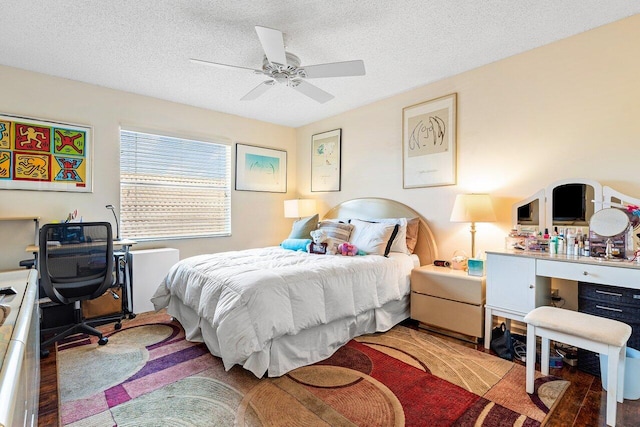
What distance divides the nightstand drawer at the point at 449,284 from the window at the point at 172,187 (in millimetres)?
2764

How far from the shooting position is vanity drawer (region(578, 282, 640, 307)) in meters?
1.96

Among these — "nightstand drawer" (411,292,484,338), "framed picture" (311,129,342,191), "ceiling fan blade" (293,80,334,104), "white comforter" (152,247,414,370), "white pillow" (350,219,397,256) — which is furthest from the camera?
"framed picture" (311,129,342,191)

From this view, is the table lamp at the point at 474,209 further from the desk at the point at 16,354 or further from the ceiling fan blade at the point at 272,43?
the desk at the point at 16,354

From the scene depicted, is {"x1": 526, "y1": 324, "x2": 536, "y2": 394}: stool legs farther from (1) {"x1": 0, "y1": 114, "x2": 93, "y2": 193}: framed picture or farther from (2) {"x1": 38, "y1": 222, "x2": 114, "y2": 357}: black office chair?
(1) {"x1": 0, "y1": 114, "x2": 93, "y2": 193}: framed picture

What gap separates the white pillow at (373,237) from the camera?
3.24 meters

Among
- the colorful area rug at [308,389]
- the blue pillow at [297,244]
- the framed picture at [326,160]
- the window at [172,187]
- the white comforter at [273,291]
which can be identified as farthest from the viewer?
the framed picture at [326,160]

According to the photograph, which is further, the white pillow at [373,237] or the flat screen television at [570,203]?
the white pillow at [373,237]

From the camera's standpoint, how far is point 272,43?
2096mm

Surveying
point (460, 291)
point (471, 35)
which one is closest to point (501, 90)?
point (471, 35)

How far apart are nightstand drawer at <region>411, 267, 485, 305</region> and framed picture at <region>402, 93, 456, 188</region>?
3.32 ft

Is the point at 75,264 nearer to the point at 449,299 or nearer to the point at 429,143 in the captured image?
the point at 449,299

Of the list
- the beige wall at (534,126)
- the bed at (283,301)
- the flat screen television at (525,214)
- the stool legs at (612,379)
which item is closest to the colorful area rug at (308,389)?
the bed at (283,301)

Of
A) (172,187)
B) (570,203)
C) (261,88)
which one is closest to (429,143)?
(570,203)

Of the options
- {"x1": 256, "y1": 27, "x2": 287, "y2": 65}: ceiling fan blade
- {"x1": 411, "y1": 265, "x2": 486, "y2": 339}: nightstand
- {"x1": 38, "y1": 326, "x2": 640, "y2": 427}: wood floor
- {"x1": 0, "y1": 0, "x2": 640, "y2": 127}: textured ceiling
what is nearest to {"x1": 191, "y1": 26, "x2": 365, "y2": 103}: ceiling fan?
{"x1": 256, "y1": 27, "x2": 287, "y2": 65}: ceiling fan blade
